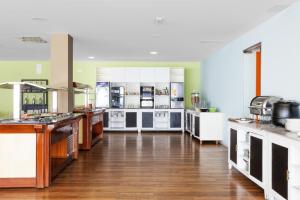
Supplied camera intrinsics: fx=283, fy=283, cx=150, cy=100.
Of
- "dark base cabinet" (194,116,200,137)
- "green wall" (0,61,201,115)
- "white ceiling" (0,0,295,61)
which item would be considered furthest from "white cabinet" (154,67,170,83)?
"dark base cabinet" (194,116,200,137)

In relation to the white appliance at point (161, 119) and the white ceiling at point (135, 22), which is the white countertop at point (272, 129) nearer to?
the white ceiling at point (135, 22)

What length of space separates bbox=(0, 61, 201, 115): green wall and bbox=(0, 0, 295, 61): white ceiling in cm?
274

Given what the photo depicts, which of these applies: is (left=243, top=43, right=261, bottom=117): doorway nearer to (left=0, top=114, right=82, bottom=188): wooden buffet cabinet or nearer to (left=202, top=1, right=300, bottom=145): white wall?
(left=202, top=1, right=300, bottom=145): white wall

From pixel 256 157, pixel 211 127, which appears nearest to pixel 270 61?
pixel 256 157

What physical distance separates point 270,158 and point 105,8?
11.0ft

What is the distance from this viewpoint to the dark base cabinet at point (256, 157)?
3885mm

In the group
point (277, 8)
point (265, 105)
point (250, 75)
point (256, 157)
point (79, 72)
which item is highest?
point (277, 8)

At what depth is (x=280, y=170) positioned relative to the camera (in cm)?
327

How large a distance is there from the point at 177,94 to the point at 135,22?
6.01m

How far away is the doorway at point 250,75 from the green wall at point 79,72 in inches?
195

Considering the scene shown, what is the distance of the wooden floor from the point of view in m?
3.84

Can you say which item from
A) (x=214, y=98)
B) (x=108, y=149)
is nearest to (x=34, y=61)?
(x=108, y=149)

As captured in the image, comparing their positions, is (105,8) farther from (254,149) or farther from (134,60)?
(134,60)

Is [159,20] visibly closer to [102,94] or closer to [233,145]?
[233,145]
